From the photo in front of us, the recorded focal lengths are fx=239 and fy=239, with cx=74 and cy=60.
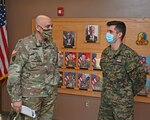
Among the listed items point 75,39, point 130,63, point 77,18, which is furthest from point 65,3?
point 130,63

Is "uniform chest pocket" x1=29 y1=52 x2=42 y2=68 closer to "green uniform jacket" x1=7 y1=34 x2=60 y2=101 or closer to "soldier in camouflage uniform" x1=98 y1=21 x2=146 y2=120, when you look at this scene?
"green uniform jacket" x1=7 y1=34 x2=60 y2=101

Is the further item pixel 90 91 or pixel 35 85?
pixel 90 91

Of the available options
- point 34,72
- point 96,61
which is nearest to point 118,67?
point 34,72

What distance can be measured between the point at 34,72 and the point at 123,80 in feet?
3.05

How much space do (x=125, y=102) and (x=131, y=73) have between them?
313 millimetres

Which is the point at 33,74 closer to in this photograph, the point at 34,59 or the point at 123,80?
the point at 34,59

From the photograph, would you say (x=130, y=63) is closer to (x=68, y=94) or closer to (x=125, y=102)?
(x=125, y=102)

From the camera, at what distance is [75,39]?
3602mm

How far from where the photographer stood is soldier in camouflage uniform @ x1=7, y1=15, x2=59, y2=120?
2344mm

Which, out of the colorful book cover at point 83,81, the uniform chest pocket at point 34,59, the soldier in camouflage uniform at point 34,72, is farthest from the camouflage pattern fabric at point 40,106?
the colorful book cover at point 83,81

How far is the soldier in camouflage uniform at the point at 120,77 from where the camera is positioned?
98.5 inches

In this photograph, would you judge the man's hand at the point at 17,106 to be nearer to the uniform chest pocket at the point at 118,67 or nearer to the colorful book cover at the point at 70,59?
the uniform chest pocket at the point at 118,67

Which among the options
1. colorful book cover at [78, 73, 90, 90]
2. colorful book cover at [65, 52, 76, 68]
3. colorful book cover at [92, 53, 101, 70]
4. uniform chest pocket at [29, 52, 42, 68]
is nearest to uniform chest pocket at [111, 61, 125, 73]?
uniform chest pocket at [29, 52, 42, 68]

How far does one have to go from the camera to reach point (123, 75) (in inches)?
98.6
